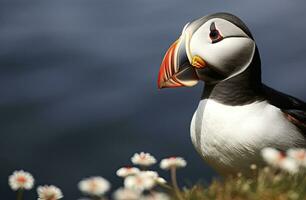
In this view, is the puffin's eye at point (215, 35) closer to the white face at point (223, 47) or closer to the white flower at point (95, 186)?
the white face at point (223, 47)

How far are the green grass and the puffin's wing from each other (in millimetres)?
1413

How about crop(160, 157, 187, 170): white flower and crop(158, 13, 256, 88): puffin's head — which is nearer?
crop(160, 157, 187, 170): white flower

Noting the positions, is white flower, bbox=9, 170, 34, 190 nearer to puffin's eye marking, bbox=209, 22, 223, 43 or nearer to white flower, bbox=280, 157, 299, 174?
white flower, bbox=280, 157, 299, 174

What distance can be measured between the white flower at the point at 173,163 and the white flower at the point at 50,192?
0.76 meters

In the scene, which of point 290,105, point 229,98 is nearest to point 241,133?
point 229,98

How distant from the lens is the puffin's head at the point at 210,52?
5.41 m

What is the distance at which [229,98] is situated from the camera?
5445 millimetres

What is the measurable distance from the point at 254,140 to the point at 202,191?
1360 mm

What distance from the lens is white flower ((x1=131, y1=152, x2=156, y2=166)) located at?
13.2ft

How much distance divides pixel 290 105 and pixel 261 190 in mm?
2316

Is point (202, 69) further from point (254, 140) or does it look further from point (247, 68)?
point (254, 140)

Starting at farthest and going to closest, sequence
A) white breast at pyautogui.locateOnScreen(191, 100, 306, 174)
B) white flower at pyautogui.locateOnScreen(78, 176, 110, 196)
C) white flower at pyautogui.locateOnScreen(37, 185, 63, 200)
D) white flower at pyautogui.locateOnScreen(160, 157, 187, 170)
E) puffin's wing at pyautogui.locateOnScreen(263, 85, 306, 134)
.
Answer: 1. puffin's wing at pyautogui.locateOnScreen(263, 85, 306, 134)
2. white breast at pyautogui.locateOnScreen(191, 100, 306, 174)
3. white flower at pyautogui.locateOnScreen(37, 185, 63, 200)
4. white flower at pyautogui.locateOnScreen(160, 157, 187, 170)
5. white flower at pyautogui.locateOnScreen(78, 176, 110, 196)

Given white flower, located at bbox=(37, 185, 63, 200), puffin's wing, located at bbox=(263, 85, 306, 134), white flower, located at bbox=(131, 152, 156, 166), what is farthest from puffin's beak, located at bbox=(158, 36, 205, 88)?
white flower, located at bbox=(37, 185, 63, 200)

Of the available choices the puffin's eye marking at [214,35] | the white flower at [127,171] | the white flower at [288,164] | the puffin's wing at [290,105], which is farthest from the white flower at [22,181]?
the puffin's wing at [290,105]
